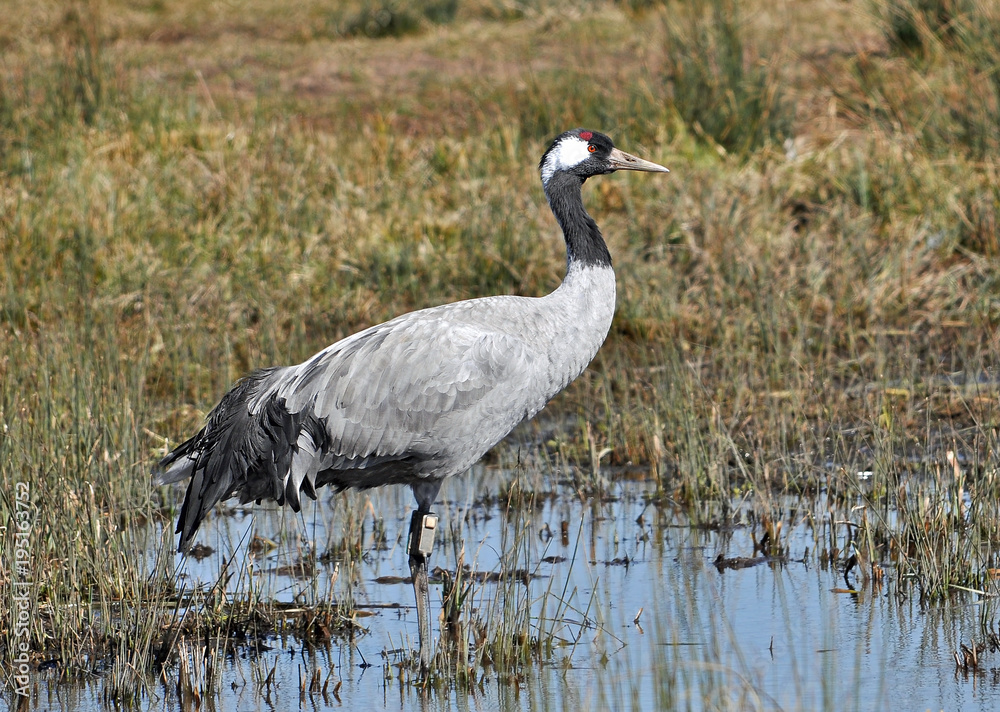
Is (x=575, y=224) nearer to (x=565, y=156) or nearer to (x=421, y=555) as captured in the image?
(x=565, y=156)

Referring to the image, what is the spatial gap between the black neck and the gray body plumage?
0.31 m

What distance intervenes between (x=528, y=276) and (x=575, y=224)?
102 inches

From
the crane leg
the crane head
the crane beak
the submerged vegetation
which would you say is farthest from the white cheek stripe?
the crane leg

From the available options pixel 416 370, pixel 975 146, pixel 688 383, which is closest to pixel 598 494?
pixel 688 383

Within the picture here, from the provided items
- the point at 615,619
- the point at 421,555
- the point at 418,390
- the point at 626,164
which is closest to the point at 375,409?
the point at 418,390

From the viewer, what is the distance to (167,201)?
372 inches

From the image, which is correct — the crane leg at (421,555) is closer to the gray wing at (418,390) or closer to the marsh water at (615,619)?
the marsh water at (615,619)

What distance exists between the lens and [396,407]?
5070 millimetres

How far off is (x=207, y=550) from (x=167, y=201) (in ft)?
14.0

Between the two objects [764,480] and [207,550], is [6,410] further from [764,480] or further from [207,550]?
[764,480]

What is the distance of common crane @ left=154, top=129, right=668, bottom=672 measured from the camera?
495 centimetres

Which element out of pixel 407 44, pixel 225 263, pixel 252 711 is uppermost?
pixel 407 44

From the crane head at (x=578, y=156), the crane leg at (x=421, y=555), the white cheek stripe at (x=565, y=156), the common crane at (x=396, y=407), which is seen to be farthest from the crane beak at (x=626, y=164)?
the crane leg at (x=421, y=555)

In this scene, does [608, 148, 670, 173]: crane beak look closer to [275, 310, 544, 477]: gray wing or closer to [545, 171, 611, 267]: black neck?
[545, 171, 611, 267]: black neck
